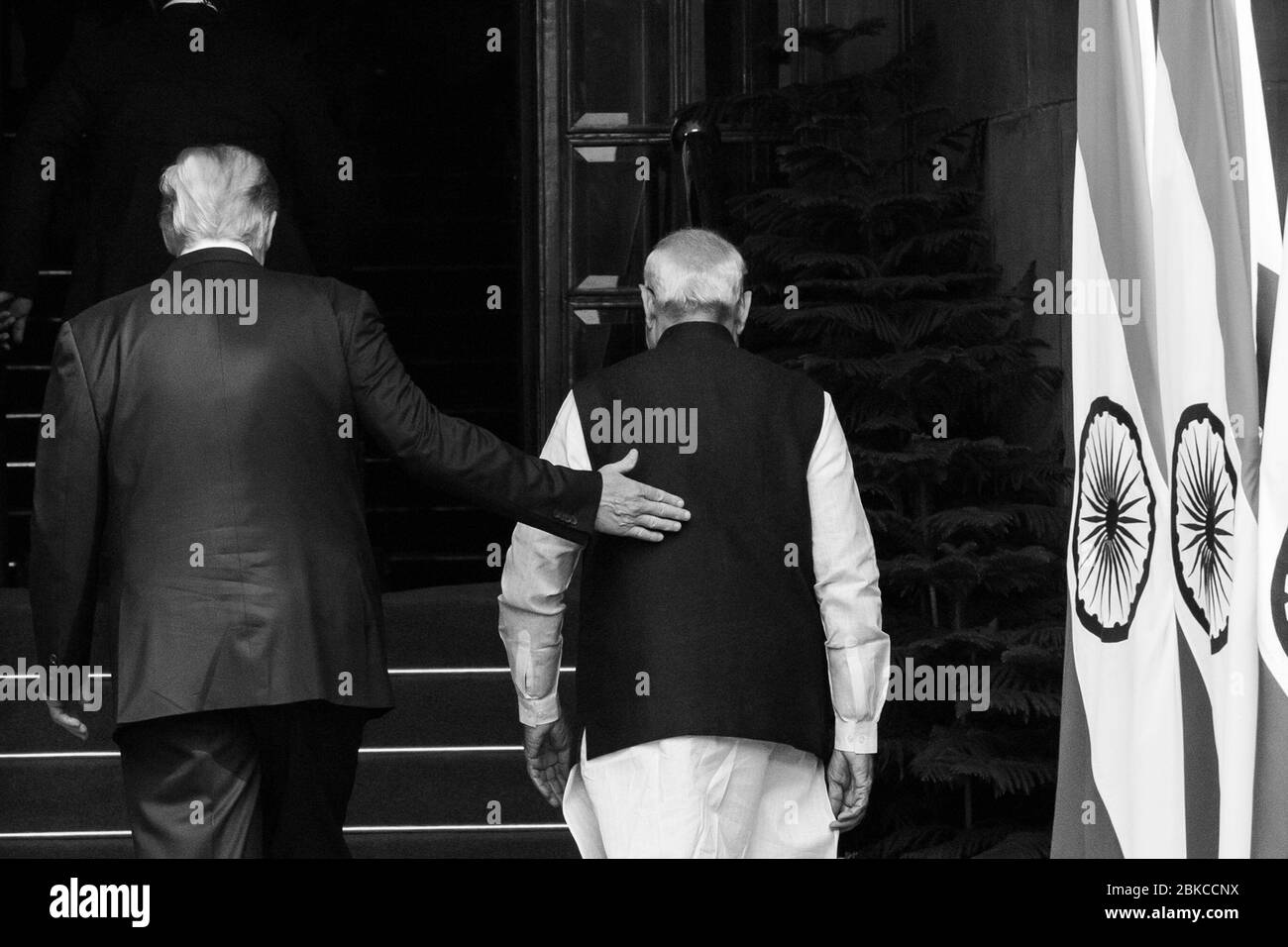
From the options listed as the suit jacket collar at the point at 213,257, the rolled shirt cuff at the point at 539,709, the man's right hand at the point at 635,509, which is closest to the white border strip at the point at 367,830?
the rolled shirt cuff at the point at 539,709

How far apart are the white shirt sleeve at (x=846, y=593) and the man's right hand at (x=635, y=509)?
1.02 feet

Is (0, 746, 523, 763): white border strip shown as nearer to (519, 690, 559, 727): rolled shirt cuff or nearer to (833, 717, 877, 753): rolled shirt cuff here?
(519, 690, 559, 727): rolled shirt cuff

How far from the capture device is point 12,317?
5.91 meters

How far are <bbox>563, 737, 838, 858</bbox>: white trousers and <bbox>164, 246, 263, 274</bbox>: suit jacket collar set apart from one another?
1.26m

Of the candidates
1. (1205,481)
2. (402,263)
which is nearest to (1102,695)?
(1205,481)

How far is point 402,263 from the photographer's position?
890 centimetres

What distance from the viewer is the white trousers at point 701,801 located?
13.2ft

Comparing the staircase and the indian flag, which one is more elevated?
the indian flag

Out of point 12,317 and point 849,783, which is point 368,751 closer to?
point 12,317

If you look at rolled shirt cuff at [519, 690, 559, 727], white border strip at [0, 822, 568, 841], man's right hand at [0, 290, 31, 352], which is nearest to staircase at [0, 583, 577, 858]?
white border strip at [0, 822, 568, 841]

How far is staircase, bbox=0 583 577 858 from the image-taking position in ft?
18.1
